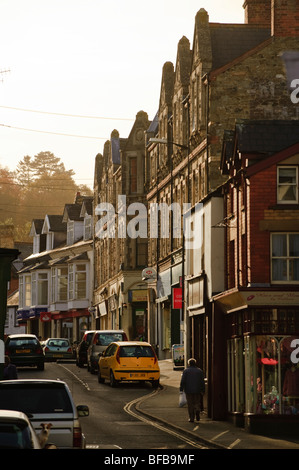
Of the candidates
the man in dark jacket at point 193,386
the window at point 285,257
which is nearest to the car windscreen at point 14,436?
the man in dark jacket at point 193,386

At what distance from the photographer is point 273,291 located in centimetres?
2794

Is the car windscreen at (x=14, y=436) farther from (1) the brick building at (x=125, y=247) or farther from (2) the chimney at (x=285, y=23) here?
(1) the brick building at (x=125, y=247)

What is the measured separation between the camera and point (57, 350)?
56656 millimetres

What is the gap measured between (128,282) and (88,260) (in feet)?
56.3

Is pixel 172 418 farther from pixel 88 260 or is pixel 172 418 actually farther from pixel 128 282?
pixel 88 260

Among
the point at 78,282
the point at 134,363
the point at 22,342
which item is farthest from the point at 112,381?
the point at 78,282

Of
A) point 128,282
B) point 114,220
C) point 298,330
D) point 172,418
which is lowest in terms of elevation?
point 172,418

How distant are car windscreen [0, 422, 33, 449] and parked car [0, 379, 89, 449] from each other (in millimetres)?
3750

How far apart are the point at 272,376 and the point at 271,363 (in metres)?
0.34

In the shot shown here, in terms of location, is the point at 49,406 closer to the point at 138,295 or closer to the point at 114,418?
the point at 114,418

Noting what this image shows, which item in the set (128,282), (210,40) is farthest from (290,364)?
(128,282)

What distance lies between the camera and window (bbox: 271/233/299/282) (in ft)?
95.4

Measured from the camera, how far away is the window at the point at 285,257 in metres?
29.1

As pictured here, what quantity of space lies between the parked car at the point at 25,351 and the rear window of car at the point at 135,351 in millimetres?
9539
